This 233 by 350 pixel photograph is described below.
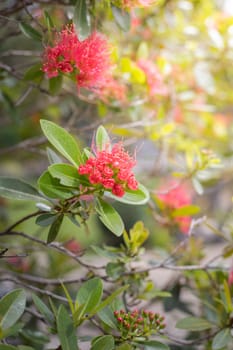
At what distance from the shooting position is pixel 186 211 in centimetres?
143

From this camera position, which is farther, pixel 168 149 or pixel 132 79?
pixel 168 149

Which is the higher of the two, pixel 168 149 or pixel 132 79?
pixel 132 79

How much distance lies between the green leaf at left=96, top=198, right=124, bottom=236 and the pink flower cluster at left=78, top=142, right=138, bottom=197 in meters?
0.05

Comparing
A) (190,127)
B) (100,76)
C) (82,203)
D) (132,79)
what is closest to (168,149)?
(190,127)

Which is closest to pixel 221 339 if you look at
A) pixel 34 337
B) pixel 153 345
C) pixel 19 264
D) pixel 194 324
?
pixel 194 324

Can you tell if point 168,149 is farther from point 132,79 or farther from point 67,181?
point 67,181

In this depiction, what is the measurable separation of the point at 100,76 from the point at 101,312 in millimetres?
488

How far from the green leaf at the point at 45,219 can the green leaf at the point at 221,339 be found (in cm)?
44

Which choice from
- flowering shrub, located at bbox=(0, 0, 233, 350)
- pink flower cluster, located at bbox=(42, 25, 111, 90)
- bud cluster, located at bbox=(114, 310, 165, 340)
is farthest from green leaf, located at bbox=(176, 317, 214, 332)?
pink flower cluster, located at bbox=(42, 25, 111, 90)

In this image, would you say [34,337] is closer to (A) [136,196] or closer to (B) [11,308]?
(B) [11,308]

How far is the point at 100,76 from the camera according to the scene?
1.01 meters

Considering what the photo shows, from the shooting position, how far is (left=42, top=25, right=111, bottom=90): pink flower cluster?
0.93m

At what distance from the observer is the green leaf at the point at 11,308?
77 cm

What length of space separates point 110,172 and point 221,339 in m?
0.48
